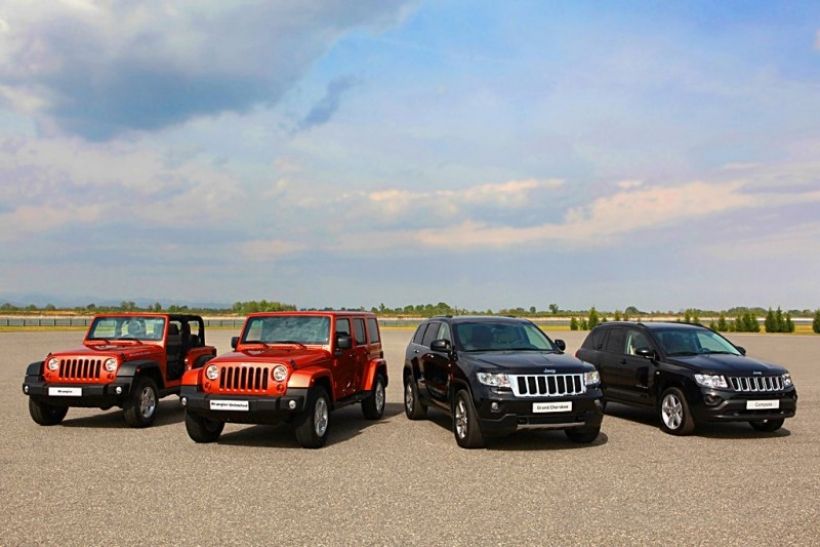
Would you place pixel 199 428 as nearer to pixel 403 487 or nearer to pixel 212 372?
pixel 212 372

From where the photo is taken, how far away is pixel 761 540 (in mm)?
6047

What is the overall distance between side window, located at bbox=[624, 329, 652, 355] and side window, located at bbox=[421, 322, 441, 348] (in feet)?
10.9

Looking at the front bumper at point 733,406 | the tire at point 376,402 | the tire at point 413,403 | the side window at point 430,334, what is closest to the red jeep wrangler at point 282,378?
the tire at point 376,402

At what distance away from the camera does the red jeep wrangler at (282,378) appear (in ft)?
32.6

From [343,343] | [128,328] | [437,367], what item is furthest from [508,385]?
[128,328]

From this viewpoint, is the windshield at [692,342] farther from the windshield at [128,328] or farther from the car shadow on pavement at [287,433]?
the windshield at [128,328]

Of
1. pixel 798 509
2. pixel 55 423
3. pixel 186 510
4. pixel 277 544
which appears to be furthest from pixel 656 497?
pixel 55 423

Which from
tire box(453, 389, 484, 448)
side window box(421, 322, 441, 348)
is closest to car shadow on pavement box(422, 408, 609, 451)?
tire box(453, 389, 484, 448)

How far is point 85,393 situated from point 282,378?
11.7ft

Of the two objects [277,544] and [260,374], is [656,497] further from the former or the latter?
[260,374]

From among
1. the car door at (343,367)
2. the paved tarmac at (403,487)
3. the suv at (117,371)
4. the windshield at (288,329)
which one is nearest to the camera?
the paved tarmac at (403,487)

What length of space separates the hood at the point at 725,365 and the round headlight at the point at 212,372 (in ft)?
22.3

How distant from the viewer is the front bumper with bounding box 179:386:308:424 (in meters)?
9.81

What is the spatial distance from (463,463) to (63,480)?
4.44m
